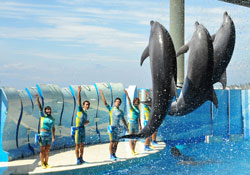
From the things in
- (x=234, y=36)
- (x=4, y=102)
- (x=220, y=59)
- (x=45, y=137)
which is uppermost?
(x=234, y=36)

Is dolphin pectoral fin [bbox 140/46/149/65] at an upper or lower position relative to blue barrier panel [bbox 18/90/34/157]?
upper

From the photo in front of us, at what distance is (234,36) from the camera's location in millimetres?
7051

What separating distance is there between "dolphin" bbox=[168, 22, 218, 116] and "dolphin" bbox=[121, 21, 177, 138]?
448 millimetres

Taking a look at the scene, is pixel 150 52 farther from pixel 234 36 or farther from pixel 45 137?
pixel 45 137

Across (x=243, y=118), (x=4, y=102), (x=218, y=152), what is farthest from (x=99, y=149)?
(x=243, y=118)

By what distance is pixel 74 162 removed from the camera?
34.8ft

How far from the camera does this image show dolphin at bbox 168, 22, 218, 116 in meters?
6.27

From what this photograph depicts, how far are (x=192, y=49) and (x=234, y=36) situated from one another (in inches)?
46.3

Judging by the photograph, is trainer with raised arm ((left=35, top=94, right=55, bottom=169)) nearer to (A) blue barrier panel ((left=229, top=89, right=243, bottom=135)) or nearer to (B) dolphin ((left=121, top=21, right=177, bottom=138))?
(B) dolphin ((left=121, top=21, right=177, bottom=138))

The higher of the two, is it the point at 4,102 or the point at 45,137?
the point at 4,102

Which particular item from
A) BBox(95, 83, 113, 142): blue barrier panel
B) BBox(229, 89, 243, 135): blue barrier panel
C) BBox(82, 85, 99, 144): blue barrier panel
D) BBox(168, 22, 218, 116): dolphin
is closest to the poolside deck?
BBox(82, 85, 99, 144): blue barrier panel

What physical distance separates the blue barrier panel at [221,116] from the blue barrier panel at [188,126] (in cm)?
37

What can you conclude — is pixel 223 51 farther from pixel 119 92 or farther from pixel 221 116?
pixel 221 116

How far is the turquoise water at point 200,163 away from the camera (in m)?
10.7
